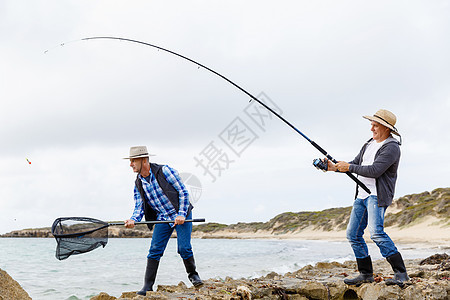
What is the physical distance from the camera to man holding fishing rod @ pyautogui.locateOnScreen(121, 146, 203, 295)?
5.30 meters

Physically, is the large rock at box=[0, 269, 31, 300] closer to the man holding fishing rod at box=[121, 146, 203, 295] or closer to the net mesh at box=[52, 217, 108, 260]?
the net mesh at box=[52, 217, 108, 260]

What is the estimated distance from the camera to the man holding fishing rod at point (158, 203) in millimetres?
5297

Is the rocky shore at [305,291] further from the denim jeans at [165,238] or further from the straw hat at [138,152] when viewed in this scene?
the straw hat at [138,152]

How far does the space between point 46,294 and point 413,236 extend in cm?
2195

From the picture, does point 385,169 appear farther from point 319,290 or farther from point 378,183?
point 319,290

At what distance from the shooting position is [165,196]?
5.37 meters

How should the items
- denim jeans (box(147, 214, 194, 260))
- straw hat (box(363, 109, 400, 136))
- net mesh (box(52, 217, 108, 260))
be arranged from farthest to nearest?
denim jeans (box(147, 214, 194, 260)) < net mesh (box(52, 217, 108, 260)) < straw hat (box(363, 109, 400, 136))

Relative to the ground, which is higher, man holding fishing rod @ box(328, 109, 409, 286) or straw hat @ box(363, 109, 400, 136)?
straw hat @ box(363, 109, 400, 136)

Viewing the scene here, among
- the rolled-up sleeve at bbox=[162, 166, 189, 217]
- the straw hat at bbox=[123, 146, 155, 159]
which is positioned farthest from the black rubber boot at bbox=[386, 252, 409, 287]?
the straw hat at bbox=[123, 146, 155, 159]

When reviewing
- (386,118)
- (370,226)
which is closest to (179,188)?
(370,226)

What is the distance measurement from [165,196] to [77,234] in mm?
1107

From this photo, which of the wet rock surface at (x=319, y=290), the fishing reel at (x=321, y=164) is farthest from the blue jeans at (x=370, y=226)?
the fishing reel at (x=321, y=164)

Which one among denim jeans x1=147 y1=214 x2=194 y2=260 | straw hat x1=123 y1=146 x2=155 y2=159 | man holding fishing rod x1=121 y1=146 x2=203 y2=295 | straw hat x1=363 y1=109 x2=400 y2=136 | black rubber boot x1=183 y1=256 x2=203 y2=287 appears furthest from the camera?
black rubber boot x1=183 y1=256 x2=203 y2=287

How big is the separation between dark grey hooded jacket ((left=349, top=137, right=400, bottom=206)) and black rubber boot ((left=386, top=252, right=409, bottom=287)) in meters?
0.63
